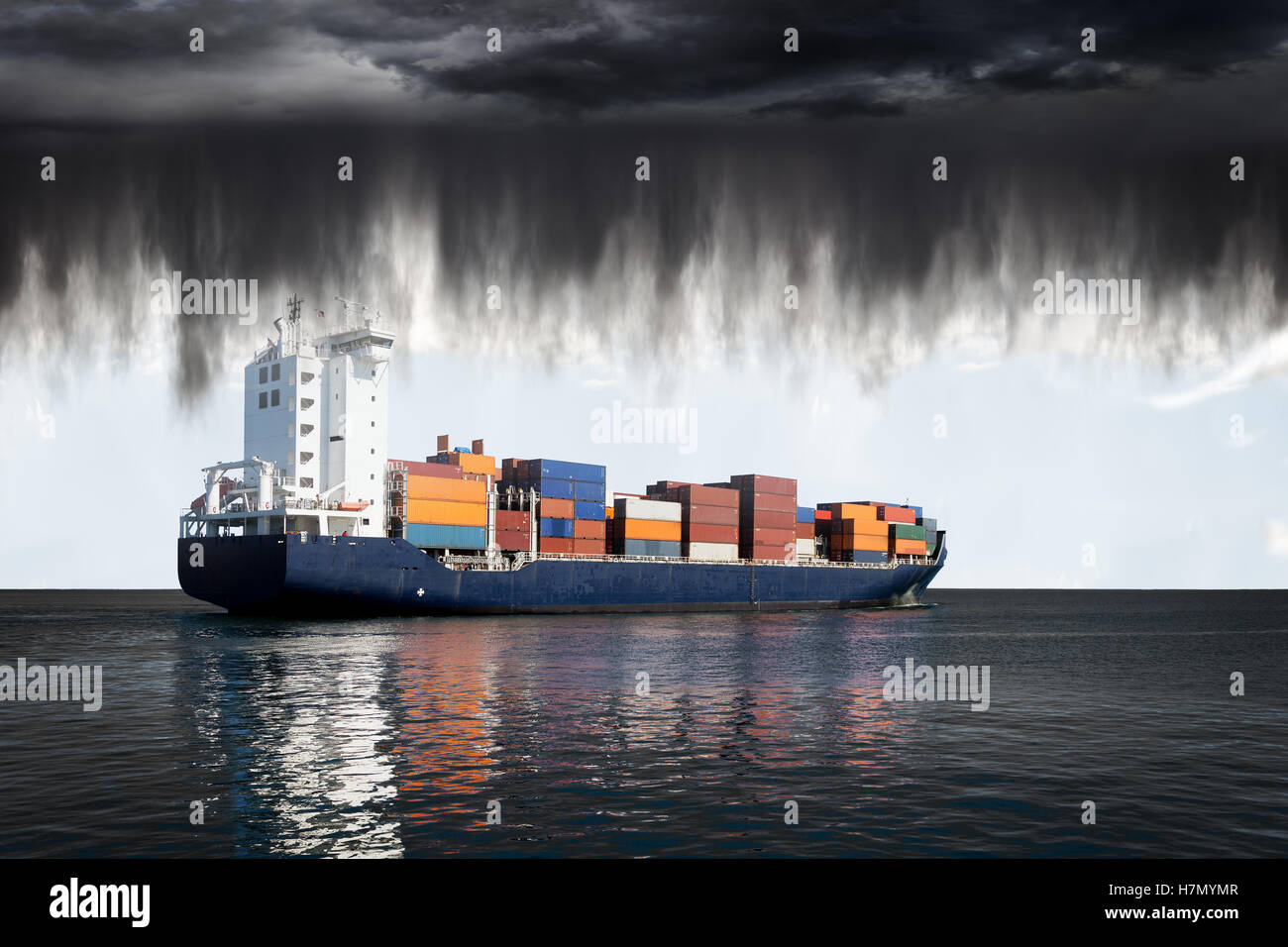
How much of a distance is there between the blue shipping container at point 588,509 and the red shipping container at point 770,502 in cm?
1706

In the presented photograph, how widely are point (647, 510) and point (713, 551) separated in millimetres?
7960

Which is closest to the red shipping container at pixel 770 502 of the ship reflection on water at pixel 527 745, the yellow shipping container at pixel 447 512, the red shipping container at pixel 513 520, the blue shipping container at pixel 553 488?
the blue shipping container at pixel 553 488

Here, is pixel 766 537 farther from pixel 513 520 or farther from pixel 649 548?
pixel 513 520

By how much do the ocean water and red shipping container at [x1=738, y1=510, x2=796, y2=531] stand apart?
45.2m

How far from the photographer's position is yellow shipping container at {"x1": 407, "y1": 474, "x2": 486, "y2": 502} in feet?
215

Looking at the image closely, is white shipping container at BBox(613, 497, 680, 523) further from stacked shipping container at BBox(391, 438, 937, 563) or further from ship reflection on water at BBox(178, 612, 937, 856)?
ship reflection on water at BBox(178, 612, 937, 856)

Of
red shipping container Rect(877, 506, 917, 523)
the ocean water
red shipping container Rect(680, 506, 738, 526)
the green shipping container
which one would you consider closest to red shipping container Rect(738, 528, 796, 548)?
red shipping container Rect(680, 506, 738, 526)

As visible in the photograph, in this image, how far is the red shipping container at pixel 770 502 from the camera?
86875 millimetres

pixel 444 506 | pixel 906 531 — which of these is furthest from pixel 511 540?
pixel 906 531

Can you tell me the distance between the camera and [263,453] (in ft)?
213

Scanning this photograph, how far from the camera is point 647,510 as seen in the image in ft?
Result: 260

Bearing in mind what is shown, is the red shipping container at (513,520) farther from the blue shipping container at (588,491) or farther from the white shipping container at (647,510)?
the white shipping container at (647,510)
